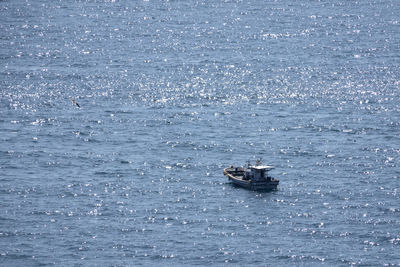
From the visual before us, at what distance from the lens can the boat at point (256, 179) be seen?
136375 millimetres

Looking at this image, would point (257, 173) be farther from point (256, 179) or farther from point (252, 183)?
point (252, 183)

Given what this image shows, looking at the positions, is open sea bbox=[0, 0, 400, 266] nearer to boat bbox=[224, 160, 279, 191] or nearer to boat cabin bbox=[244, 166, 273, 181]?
boat bbox=[224, 160, 279, 191]

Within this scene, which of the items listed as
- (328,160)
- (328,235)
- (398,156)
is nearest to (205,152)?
(328,160)

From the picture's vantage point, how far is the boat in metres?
136

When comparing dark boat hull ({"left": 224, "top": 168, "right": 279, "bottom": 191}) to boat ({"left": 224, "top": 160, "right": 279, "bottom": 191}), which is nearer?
dark boat hull ({"left": 224, "top": 168, "right": 279, "bottom": 191})

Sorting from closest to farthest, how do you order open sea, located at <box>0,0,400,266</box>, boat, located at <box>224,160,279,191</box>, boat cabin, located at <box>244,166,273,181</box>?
open sea, located at <box>0,0,400,266</box> → boat, located at <box>224,160,279,191</box> → boat cabin, located at <box>244,166,273,181</box>

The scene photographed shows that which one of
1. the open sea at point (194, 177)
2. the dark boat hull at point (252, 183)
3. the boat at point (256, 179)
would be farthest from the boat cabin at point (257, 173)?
the open sea at point (194, 177)

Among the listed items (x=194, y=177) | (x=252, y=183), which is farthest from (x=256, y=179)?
(x=194, y=177)

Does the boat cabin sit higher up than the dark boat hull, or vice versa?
the boat cabin

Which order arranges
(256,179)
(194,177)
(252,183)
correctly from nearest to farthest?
(252,183) < (256,179) < (194,177)

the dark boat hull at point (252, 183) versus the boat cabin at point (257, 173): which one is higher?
the boat cabin at point (257, 173)

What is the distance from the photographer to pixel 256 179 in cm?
13738

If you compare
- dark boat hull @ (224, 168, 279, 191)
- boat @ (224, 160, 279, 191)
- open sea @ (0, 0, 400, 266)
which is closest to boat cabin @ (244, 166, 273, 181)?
boat @ (224, 160, 279, 191)

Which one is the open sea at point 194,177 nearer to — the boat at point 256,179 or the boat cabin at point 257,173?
the boat at point 256,179
